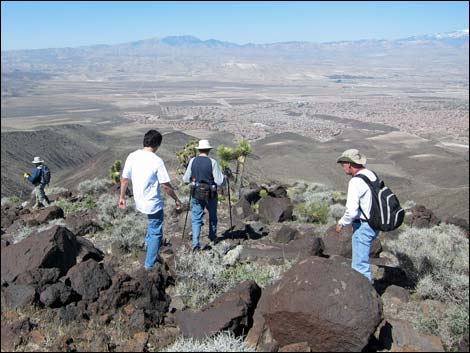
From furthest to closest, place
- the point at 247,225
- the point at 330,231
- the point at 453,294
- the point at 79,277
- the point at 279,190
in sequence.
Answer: the point at 279,190 → the point at 247,225 → the point at 330,231 → the point at 453,294 → the point at 79,277

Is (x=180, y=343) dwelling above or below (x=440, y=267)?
above

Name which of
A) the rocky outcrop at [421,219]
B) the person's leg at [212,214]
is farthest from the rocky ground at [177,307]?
the rocky outcrop at [421,219]

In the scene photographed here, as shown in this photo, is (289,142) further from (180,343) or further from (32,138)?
(180,343)

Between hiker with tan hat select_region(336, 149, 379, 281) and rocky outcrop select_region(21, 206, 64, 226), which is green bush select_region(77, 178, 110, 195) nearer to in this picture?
rocky outcrop select_region(21, 206, 64, 226)

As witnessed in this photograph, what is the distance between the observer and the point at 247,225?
960 cm

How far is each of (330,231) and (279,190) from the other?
5626 mm

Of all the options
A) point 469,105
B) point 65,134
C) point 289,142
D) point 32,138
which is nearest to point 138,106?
point 65,134

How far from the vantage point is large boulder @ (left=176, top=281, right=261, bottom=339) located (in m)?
4.27

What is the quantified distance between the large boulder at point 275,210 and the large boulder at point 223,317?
648cm

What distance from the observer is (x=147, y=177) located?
561 cm

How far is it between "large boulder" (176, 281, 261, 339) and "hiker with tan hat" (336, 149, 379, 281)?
53.4 inches

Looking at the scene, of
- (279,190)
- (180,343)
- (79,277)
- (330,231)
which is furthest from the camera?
(279,190)

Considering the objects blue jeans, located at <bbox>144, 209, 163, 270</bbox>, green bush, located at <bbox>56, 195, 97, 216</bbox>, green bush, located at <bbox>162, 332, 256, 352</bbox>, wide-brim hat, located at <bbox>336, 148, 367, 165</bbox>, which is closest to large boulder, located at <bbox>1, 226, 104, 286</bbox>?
blue jeans, located at <bbox>144, 209, 163, 270</bbox>

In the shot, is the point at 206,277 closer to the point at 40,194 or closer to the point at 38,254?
the point at 38,254
